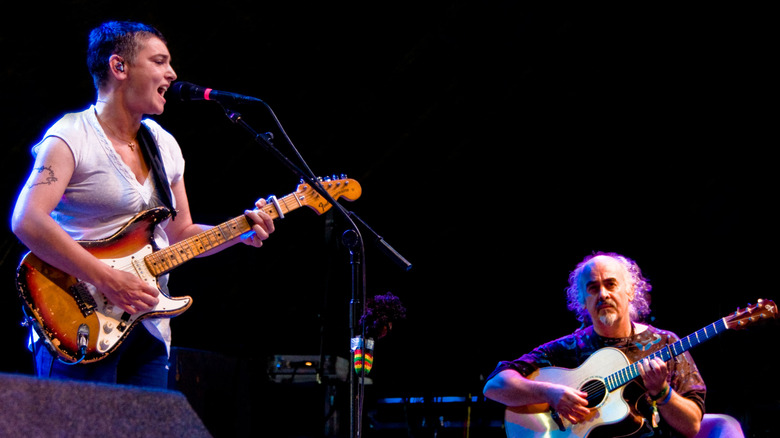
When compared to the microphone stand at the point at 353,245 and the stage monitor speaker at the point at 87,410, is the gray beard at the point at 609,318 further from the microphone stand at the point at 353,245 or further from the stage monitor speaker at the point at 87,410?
the stage monitor speaker at the point at 87,410

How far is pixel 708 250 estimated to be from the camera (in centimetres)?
543

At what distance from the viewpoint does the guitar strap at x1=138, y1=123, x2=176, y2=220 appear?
2572 millimetres

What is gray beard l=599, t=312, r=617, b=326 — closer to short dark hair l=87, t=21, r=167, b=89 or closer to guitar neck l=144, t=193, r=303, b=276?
guitar neck l=144, t=193, r=303, b=276

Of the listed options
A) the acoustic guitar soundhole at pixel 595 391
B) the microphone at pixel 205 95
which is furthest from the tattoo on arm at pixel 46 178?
the acoustic guitar soundhole at pixel 595 391

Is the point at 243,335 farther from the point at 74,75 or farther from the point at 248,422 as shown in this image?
the point at 74,75

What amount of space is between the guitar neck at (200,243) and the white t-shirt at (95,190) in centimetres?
8

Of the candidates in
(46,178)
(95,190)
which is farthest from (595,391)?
(46,178)

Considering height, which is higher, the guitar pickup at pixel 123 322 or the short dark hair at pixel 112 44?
the short dark hair at pixel 112 44

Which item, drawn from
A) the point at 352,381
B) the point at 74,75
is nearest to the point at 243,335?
the point at 74,75

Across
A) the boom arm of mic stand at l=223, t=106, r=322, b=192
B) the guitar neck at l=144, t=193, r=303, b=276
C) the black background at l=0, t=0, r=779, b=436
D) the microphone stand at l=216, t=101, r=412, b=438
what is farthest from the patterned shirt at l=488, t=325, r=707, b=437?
the boom arm of mic stand at l=223, t=106, r=322, b=192

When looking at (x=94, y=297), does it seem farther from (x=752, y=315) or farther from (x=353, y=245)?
(x=752, y=315)

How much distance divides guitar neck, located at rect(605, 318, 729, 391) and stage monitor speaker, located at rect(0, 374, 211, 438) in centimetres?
275

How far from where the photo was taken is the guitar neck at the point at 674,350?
3314 mm

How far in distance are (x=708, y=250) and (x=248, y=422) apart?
3.77 meters
